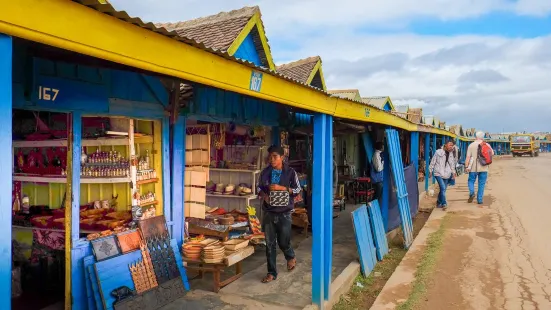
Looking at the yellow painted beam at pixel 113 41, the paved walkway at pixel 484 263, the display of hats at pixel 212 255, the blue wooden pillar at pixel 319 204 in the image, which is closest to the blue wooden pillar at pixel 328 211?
the blue wooden pillar at pixel 319 204

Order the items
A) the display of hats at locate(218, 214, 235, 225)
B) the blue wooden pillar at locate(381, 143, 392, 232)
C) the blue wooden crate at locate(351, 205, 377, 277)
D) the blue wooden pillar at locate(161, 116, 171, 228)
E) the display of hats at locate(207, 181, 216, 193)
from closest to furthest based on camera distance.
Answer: the blue wooden pillar at locate(161, 116, 171, 228) < the blue wooden crate at locate(351, 205, 377, 277) < the display of hats at locate(218, 214, 235, 225) < the display of hats at locate(207, 181, 216, 193) < the blue wooden pillar at locate(381, 143, 392, 232)

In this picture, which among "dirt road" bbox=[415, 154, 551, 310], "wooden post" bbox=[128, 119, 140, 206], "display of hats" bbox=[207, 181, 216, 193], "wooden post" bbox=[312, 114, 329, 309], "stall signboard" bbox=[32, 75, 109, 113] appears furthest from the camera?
"display of hats" bbox=[207, 181, 216, 193]

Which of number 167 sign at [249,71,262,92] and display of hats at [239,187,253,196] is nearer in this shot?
number 167 sign at [249,71,262,92]

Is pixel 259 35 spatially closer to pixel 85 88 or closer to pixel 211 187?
pixel 211 187

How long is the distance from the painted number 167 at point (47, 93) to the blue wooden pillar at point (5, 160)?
8.51ft

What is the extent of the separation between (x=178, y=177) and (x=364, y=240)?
3181 millimetres

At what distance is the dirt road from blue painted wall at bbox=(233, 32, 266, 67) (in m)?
5.57

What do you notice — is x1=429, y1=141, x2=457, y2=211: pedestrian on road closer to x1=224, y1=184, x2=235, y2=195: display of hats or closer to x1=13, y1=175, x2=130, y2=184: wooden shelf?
x1=224, y1=184, x2=235, y2=195: display of hats

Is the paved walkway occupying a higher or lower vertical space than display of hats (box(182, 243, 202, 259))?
lower

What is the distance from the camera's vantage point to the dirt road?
17.0 feet

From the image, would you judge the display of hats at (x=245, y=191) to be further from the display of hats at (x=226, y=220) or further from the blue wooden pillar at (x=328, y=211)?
the blue wooden pillar at (x=328, y=211)

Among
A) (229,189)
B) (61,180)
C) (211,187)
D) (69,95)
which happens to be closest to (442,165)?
(229,189)

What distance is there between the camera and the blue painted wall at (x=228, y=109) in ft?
20.9

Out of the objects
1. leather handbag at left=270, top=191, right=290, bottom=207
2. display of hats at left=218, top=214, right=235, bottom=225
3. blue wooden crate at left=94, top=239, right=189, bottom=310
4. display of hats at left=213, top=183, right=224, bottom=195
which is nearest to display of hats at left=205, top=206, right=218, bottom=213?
display of hats at left=213, top=183, right=224, bottom=195
